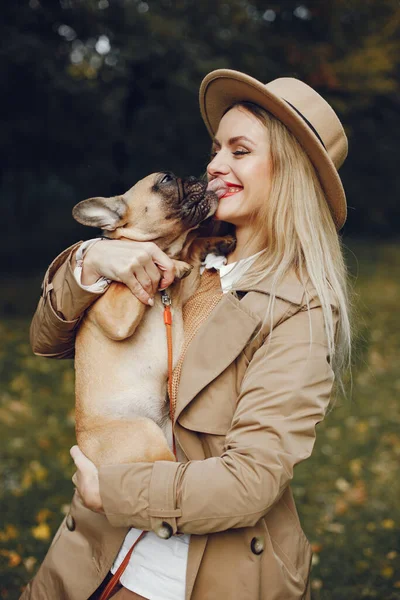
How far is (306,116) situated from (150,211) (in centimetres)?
94

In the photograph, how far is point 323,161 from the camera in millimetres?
2449

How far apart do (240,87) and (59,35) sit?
8764mm

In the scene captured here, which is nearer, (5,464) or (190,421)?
(190,421)

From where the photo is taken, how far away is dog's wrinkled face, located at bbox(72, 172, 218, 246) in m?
2.95

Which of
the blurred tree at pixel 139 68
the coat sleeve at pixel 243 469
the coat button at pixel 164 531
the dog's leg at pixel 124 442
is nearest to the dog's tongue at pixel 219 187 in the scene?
the coat sleeve at pixel 243 469

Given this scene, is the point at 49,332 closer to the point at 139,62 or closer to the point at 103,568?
the point at 103,568

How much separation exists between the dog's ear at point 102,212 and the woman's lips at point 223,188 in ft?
1.91

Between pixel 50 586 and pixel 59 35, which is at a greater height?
pixel 59 35

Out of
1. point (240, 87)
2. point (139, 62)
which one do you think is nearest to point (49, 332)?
point (240, 87)

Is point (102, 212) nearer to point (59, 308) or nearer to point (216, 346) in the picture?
point (59, 308)

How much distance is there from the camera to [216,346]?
7.28 feet

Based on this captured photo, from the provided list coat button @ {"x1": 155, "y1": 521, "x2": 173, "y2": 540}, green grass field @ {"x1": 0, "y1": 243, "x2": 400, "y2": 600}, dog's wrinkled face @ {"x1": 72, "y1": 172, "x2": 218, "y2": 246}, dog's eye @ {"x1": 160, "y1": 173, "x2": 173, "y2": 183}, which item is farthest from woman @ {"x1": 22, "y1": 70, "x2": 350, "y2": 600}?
green grass field @ {"x1": 0, "y1": 243, "x2": 400, "y2": 600}

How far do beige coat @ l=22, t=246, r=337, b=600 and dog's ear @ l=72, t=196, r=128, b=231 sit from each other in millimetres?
950

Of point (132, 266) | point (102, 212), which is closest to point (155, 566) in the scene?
point (132, 266)
